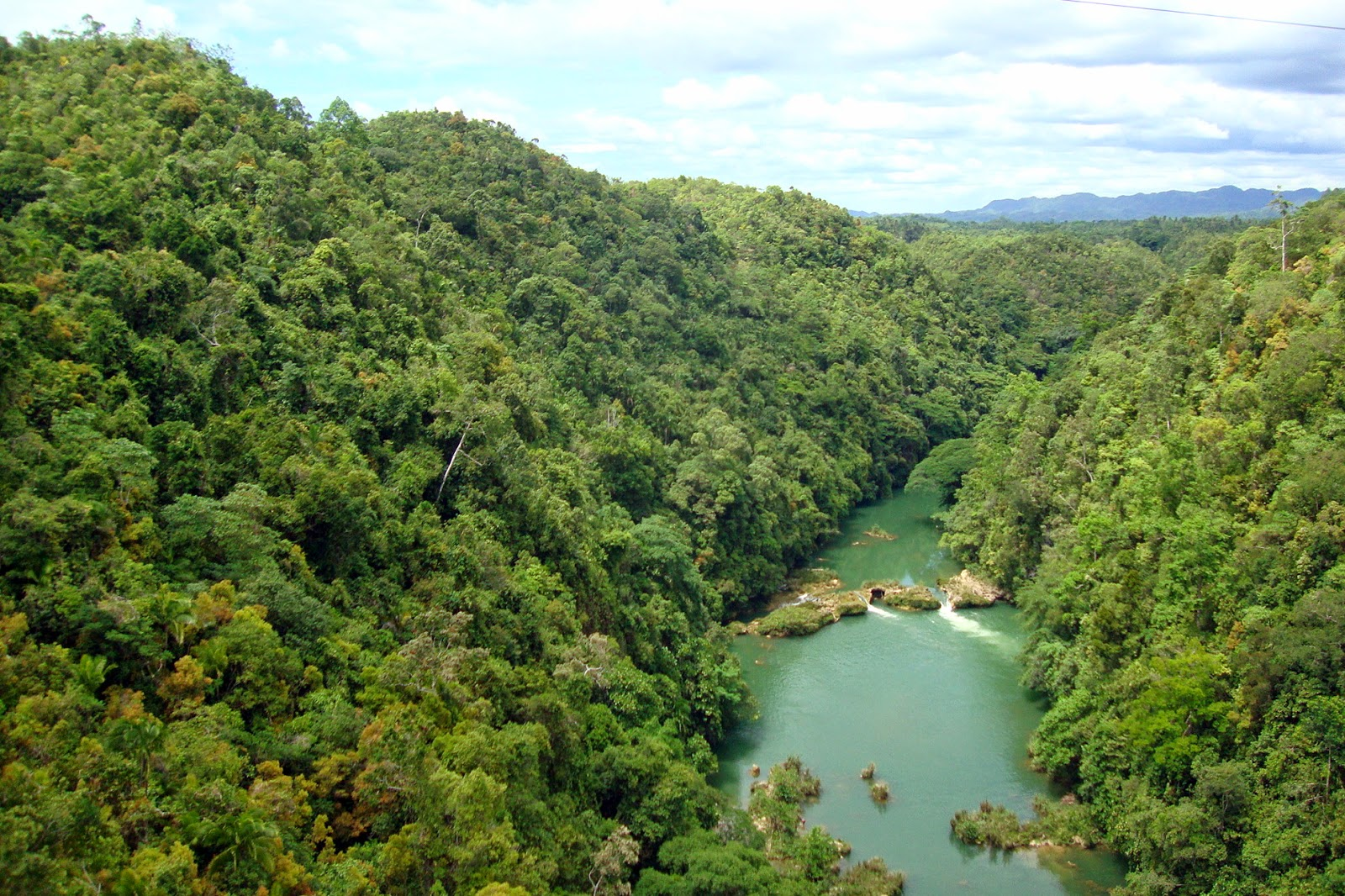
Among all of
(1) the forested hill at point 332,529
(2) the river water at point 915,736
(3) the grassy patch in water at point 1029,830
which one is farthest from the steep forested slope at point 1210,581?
(1) the forested hill at point 332,529

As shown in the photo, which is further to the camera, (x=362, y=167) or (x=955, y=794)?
(x=362, y=167)

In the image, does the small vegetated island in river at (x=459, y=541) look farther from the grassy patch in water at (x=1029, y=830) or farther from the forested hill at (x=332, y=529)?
the grassy patch in water at (x=1029, y=830)

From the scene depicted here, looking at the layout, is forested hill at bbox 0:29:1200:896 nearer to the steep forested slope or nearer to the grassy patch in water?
the grassy patch in water

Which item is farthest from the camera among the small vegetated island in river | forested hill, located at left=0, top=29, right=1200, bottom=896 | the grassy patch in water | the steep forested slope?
the grassy patch in water

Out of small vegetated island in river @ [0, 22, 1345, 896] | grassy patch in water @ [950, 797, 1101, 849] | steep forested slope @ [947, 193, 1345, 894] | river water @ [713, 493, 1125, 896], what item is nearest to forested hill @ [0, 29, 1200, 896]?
small vegetated island in river @ [0, 22, 1345, 896]

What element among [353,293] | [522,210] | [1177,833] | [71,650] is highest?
[522,210]

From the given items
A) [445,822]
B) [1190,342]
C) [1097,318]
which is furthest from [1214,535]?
[1097,318]

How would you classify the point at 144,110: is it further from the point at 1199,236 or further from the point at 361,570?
the point at 1199,236

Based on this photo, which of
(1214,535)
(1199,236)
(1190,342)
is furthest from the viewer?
(1199,236)

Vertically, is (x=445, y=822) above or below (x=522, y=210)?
below
